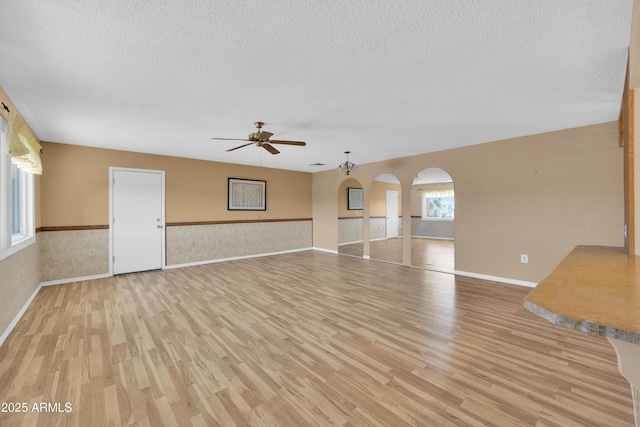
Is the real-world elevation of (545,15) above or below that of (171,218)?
above

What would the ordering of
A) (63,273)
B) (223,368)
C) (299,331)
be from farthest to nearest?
(63,273) → (299,331) → (223,368)

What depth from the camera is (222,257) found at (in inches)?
243

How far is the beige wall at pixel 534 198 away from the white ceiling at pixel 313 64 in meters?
0.47

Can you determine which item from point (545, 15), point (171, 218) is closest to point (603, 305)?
point (545, 15)

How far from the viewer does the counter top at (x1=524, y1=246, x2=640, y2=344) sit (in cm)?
58

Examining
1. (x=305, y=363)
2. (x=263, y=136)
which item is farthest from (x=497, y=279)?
(x=263, y=136)

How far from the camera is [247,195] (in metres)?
6.65

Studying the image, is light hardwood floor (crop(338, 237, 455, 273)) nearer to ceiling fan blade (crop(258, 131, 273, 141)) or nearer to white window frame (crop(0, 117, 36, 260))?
ceiling fan blade (crop(258, 131, 273, 141))

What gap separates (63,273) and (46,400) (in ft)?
11.9

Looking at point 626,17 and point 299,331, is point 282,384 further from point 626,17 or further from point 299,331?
point 626,17

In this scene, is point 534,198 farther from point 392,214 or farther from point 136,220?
point 136,220

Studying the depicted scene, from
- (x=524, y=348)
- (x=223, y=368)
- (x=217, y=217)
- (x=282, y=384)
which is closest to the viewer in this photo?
(x=282, y=384)

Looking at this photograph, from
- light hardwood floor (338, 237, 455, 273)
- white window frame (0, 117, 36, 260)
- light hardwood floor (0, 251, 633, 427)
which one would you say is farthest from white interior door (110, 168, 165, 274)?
light hardwood floor (338, 237, 455, 273)

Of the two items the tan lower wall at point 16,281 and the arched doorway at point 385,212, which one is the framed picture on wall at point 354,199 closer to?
the arched doorway at point 385,212
